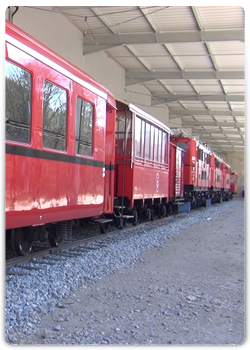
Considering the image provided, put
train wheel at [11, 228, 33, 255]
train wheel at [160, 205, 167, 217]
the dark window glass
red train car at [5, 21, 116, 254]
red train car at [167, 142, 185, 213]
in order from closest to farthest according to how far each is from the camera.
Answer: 1. red train car at [5, 21, 116, 254]
2. train wheel at [11, 228, 33, 255]
3. train wheel at [160, 205, 167, 217]
4. red train car at [167, 142, 185, 213]
5. the dark window glass

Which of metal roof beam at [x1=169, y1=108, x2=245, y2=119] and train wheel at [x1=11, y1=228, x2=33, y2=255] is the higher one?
metal roof beam at [x1=169, y1=108, x2=245, y2=119]

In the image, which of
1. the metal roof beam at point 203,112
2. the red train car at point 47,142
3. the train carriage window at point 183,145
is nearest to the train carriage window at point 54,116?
the red train car at point 47,142

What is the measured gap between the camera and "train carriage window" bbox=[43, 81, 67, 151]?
5.89 m

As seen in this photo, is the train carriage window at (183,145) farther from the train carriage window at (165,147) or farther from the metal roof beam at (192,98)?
the metal roof beam at (192,98)

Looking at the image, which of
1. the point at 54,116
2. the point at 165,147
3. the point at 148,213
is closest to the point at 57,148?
the point at 54,116

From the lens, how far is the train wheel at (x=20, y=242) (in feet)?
20.6

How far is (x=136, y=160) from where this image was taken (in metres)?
10.7

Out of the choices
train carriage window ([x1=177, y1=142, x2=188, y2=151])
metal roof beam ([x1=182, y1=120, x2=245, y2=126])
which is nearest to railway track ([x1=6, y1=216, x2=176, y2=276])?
train carriage window ([x1=177, y1=142, x2=188, y2=151])

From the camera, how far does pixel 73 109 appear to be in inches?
263

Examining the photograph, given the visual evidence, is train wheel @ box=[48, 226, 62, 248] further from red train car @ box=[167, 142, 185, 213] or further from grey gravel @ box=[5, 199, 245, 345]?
red train car @ box=[167, 142, 185, 213]

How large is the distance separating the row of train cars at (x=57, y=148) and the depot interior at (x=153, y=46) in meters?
2.83

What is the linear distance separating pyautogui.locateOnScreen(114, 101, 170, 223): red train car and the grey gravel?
2400 mm

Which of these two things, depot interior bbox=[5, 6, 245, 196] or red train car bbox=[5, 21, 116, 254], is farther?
depot interior bbox=[5, 6, 245, 196]

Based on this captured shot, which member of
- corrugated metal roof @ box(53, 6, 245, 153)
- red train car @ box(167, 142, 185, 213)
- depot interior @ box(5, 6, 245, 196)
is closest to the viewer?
depot interior @ box(5, 6, 245, 196)
